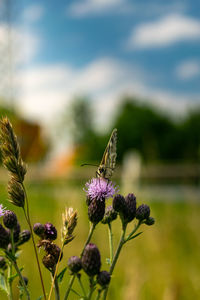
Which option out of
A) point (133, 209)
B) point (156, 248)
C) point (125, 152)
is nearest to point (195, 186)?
point (125, 152)

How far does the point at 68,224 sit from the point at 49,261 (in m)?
0.13

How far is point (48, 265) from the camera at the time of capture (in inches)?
41.5

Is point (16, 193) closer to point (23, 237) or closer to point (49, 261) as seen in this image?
point (49, 261)

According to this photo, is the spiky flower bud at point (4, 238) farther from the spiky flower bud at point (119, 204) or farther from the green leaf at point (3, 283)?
the spiky flower bud at point (119, 204)

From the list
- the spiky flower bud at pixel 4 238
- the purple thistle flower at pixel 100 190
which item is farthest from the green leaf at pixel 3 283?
the purple thistle flower at pixel 100 190

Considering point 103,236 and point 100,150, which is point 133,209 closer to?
point 103,236

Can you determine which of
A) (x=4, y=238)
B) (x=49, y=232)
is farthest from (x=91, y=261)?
(x=4, y=238)

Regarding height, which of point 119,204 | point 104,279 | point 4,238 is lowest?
point 104,279

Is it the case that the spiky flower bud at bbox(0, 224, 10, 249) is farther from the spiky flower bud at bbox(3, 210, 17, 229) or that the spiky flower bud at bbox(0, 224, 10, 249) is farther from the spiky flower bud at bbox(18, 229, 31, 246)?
the spiky flower bud at bbox(18, 229, 31, 246)

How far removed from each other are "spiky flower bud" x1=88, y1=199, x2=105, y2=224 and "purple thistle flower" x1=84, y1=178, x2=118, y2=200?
0.03 meters

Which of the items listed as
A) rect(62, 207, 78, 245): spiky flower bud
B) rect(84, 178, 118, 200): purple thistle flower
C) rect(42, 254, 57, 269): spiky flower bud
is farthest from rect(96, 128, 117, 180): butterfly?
rect(42, 254, 57, 269): spiky flower bud

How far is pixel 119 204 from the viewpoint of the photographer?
4.09 feet

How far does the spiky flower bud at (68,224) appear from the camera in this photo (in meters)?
1.00

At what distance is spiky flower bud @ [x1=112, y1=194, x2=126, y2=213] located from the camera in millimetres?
1233
